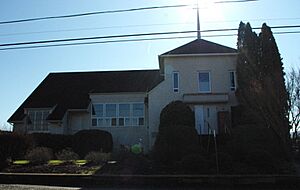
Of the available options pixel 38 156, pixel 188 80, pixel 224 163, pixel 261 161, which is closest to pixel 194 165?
pixel 224 163

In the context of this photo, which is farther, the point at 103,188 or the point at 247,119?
the point at 247,119

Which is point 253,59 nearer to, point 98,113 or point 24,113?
point 98,113

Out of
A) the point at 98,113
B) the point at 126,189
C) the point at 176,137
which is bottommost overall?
the point at 126,189

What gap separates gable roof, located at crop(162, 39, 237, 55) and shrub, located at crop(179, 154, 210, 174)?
12827mm

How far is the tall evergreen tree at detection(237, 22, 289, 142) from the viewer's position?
21016mm

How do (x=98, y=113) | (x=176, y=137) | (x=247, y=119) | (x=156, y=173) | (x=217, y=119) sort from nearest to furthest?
(x=156, y=173) < (x=176, y=137) < (x=247, y=119) < (x=217, y=119) < (x=98, y=113)

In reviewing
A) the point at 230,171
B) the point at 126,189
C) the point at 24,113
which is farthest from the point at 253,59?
the point at 24,113

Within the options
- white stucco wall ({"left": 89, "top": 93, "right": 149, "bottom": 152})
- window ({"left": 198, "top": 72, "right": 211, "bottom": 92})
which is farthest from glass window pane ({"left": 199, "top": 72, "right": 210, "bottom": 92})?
white stucco wall ({"left": 89, "top": 93, "right": 149, "bottom": 152})

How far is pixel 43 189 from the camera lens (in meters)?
12.8

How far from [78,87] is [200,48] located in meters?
12.3

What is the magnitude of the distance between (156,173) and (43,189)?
4600mm

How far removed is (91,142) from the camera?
2675 centimetres

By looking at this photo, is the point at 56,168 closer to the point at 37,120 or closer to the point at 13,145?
the point at 13,145

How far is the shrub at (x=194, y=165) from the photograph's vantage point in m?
15.7
